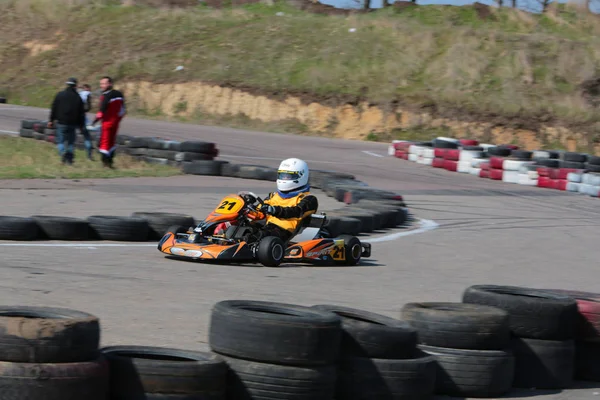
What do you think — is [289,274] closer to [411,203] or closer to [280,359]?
[280,359]

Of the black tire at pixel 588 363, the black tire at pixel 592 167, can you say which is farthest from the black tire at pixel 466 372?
the black tire at pixel 592 167

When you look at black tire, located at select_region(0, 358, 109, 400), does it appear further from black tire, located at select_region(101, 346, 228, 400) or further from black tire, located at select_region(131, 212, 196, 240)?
A: black tire, located at select_region(131, 212, 196, 240)

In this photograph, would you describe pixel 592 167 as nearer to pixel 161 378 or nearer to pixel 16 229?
pixel 16 229

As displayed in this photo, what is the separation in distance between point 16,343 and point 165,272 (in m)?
4.21

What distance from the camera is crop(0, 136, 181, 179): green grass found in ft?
51.4

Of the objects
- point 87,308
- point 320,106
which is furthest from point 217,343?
point 320,106

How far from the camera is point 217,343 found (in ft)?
14.8

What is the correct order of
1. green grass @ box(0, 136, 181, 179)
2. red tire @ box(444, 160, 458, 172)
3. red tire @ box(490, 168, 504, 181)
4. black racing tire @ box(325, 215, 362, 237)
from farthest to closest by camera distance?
red tire @ box(444, 160, 458, 172)
red tire @ box(490, 168, 504, 181)
green grass @ box(0, 136, 181, 179)
black racing tire @ box(325, 215, 362, 237)

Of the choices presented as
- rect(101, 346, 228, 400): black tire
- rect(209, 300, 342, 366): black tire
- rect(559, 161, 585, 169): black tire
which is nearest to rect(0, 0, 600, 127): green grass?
rect(559, 161, 585, 169): black tire

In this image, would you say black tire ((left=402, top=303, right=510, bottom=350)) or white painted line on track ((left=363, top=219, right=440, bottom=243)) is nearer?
black tire ((left=402, top=303, right=510, bottom=350))

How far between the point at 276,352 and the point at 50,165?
1310 centimetres

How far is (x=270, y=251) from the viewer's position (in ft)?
28.5

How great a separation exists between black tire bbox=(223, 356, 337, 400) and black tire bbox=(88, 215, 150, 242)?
5.52m

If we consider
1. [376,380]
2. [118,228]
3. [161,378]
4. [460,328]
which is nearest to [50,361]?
[161,378]
